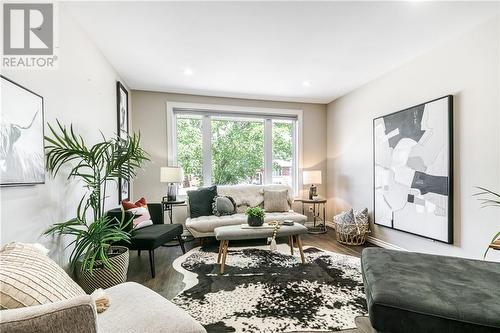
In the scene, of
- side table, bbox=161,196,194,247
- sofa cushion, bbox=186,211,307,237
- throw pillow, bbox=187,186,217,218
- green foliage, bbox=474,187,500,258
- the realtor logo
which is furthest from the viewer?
throw pillow, bbox=187,186,217,218

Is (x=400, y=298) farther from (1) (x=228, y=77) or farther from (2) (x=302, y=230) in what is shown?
(1) (x=228, y=77)

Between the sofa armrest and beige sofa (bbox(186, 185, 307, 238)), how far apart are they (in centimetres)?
272

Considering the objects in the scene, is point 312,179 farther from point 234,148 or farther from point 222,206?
point 222,206

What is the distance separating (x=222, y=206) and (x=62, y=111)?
246 centimetres

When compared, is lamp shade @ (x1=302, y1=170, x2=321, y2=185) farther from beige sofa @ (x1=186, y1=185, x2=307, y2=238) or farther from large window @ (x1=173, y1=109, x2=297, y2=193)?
large window @ (x1=173, y1=109, x2=297, y2=193)

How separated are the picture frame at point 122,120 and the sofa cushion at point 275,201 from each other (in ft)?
7.49

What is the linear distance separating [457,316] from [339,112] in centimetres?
407

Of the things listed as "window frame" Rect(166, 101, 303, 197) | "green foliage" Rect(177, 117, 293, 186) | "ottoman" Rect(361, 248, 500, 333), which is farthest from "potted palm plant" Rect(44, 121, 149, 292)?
"green foliage" Rect(177, 117, 293, 186)

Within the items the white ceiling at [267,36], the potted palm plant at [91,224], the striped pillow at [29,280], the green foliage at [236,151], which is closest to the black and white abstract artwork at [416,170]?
the white ceiling at [267,36]

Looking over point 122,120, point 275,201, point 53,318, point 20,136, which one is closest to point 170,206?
point 122,120

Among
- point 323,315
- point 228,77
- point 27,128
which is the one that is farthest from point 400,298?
point 228,77

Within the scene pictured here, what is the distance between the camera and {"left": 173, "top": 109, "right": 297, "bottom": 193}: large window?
14.9 ft

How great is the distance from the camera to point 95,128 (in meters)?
2.67

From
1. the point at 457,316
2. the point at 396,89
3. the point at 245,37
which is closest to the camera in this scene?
the point at 457,316
